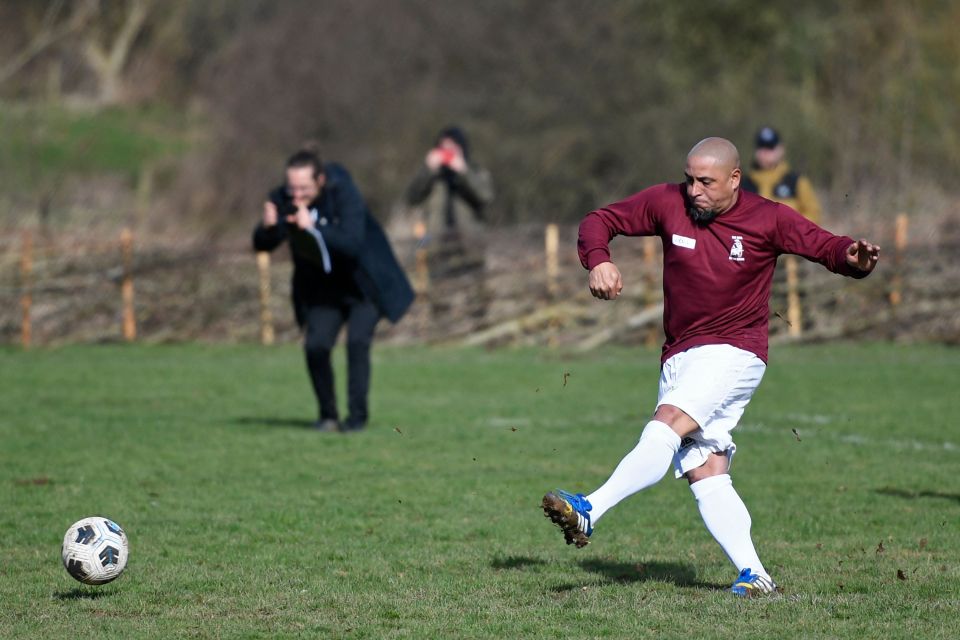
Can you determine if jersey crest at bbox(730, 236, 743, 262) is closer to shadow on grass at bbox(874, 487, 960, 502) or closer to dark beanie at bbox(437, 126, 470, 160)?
shadow on grass at bbox(874, 487, 960, 502)

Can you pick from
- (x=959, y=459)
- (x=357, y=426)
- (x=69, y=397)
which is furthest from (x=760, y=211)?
(x=69, y=397)

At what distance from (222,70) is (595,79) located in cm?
1061

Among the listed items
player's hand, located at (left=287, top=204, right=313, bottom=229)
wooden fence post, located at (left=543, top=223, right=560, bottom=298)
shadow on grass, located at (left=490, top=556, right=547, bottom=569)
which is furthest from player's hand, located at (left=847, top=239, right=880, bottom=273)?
wooden fence post, located at (left=543, top=223, right=560, bottom=298)

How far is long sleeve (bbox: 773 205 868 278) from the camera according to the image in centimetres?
569

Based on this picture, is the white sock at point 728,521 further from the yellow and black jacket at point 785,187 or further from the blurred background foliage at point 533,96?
the blurred background foliage at point 533,96

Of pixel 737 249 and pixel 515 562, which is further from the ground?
pixel 737 249

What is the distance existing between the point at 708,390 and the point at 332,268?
5479mm

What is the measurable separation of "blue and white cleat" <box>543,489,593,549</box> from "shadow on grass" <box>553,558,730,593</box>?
1.53 feet

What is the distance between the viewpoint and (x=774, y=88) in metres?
33.1

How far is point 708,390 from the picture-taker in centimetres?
578

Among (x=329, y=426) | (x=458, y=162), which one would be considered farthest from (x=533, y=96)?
(x=329, y=426)

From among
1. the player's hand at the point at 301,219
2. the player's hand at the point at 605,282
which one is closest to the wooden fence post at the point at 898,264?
the player's hand at the point at 301,219

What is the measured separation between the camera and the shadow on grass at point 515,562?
644 centimetres

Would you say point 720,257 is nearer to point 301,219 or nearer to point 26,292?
point 301,219
